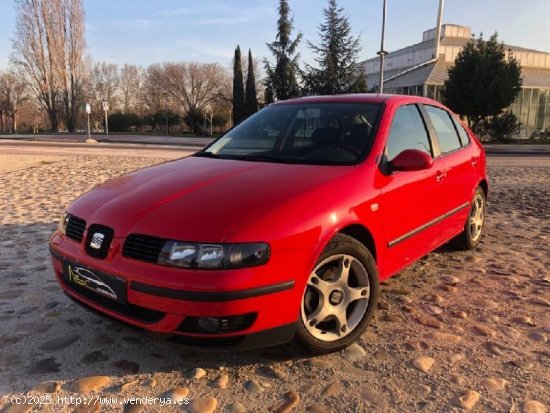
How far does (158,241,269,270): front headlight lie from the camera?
237 centimetres

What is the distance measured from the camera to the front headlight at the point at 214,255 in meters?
2.37

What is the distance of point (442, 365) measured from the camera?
281 centimetres

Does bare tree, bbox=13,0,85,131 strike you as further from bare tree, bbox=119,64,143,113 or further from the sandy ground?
the sandy ground

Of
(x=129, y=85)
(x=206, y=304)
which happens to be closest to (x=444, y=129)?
(x=206, y=304)

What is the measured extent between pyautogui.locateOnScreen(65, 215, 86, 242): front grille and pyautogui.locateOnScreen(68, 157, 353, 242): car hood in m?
0.04

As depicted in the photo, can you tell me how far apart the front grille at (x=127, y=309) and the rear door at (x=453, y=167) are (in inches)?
105

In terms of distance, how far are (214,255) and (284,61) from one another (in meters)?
39.0

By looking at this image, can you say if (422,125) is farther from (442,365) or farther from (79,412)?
(79,412)

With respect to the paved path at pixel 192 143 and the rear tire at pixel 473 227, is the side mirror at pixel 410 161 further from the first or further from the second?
the paved path at pixel 192 143

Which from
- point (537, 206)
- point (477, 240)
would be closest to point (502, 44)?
point (537, 206)

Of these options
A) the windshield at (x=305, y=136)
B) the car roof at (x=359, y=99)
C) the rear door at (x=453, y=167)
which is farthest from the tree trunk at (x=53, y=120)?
the rear door at (x=453, y=167)

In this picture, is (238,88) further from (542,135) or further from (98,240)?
(98,240)

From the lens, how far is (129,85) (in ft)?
212

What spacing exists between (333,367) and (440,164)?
2.08m
